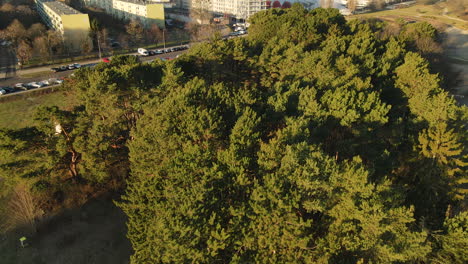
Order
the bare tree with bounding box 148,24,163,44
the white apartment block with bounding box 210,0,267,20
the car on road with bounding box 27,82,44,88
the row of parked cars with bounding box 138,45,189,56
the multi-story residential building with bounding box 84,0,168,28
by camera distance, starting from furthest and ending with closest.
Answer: the white apartment block with bounding box 210,0,267,20
the multi-story residential building with bounding box 84,0,168,28
the bare tree with bounding box 148,24,163,44
the row of parked cars with bounding box 138,45,189,56
the car on road with bounding box 27,82,44,88

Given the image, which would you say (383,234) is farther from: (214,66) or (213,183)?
(214,66)

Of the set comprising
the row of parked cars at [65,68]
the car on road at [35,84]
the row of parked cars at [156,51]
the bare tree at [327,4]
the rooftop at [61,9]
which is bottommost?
the car on road at [35,84]

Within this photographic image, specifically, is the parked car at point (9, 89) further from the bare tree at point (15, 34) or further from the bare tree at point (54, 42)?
the bare tree at point (15, 34)

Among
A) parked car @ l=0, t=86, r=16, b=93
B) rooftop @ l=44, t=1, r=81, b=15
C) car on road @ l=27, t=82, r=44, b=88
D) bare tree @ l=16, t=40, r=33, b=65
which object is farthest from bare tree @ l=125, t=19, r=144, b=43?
parked car @ l=0, t=86, r=16, b=93

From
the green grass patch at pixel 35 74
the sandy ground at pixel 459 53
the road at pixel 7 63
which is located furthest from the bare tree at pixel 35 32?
the sandy ground at pixel 459 53

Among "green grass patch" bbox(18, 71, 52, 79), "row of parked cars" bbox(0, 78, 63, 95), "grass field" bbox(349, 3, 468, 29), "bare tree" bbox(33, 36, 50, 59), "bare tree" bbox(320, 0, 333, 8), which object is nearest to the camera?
"row of parked cars" bbox(0, 78, 63, 95)

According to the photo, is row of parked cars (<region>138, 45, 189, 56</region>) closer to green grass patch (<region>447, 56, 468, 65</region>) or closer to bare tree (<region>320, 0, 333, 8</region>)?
green grass patch (<region>447, 56, 468, 65</region>)

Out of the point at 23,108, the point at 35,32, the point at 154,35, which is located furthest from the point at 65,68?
the point at 154,35
